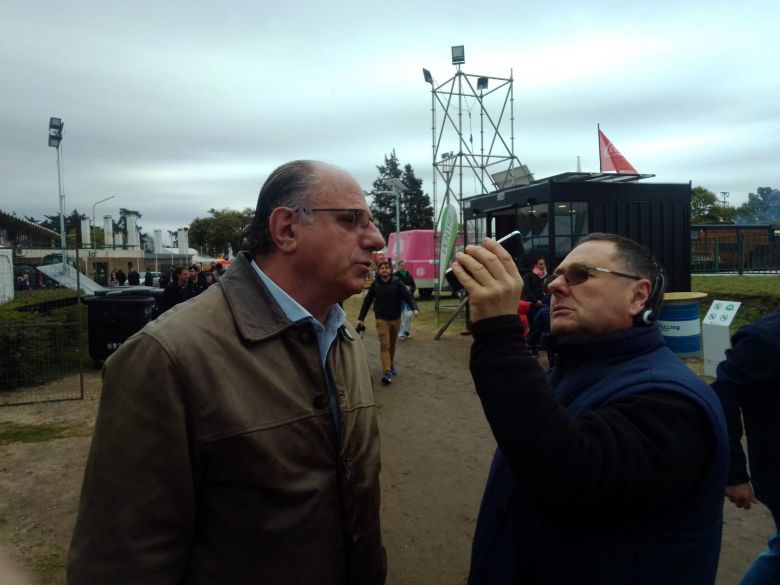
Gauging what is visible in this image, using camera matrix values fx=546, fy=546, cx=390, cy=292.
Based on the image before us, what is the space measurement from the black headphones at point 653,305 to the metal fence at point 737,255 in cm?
1938

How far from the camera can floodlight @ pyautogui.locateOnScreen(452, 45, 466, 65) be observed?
16.9m

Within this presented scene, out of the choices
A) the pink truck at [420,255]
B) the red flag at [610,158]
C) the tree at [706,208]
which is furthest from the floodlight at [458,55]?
the tree at [706,208]

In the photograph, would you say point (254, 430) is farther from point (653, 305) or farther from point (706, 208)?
point (706, 208)

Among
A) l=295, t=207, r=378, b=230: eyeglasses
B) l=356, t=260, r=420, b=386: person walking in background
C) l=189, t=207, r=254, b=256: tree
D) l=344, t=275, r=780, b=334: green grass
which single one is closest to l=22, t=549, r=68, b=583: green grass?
l=295, t=207, r=378, b=230: eyeglasses

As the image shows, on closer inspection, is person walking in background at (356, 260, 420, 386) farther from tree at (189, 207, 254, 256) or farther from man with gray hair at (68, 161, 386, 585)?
tree at (189, 207, 254, 256)

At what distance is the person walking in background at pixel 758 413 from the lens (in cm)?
230

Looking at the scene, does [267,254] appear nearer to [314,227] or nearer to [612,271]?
[314,227]

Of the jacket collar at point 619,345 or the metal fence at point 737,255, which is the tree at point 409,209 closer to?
the metal fence at point 737,255

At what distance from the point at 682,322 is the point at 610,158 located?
5.20 m

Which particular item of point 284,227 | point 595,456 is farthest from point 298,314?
point 595,456

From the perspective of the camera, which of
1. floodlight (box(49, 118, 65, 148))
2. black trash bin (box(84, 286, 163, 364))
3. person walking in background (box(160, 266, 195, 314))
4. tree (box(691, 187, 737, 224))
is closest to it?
black trash bin (box(84, 286, 163, 364))

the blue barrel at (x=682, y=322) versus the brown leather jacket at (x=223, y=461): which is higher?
the brown leather jacket at (x=223, y=461)

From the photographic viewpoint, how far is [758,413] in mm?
2395

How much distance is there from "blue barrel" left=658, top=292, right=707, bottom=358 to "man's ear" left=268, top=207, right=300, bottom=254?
29.6 ft
